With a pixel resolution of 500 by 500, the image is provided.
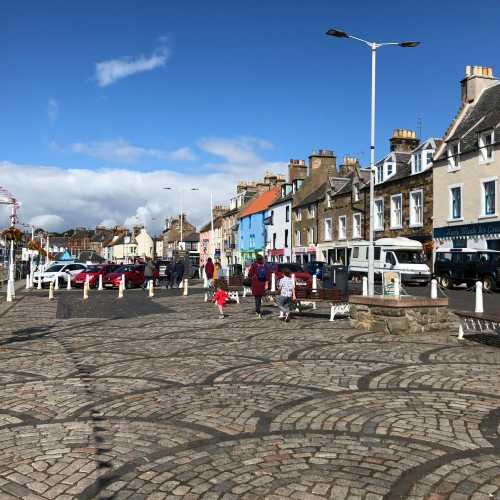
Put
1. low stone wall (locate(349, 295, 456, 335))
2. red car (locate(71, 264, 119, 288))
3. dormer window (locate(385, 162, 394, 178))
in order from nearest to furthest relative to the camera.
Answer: low stone wall (locate(349, 295, 456, 335)), red car (locate(71, 264, 119, 288)), dormer window (locate(385, 162, 394, 178))

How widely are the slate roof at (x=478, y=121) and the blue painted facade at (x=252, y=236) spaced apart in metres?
31.4

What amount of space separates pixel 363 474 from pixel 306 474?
0.43m

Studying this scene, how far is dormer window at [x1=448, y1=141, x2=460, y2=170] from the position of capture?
32.9m

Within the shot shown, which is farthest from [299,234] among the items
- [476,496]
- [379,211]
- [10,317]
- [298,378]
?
[476,496]

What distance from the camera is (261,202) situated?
66812 mm

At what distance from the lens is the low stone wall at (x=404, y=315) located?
11477mm

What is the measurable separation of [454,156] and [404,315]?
968 inches

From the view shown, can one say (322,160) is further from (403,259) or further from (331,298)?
(331,298)

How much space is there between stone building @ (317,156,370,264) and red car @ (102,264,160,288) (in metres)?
15.7

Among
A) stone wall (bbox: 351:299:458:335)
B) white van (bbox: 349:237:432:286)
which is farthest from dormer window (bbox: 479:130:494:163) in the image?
stone wall (bbox: 351:299:458:335)

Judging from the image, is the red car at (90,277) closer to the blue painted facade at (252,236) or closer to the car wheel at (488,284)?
the car wheel at (488,284)

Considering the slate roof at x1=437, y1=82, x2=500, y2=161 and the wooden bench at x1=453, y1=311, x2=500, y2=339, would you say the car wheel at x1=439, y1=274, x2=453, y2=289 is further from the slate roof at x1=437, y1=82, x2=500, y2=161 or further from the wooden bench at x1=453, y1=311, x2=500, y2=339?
the wooden bench at x1=453, y1=311, x2=500, y2=339

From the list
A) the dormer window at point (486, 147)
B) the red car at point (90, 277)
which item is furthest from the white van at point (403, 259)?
the red car at point (90, 277)

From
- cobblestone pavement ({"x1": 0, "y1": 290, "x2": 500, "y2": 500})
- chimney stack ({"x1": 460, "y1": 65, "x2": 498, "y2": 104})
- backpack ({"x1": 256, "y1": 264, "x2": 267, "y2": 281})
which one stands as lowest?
cobblestone pavement ({"x1": 0, "y1": 290, "x2": 500, "y2": 500})
